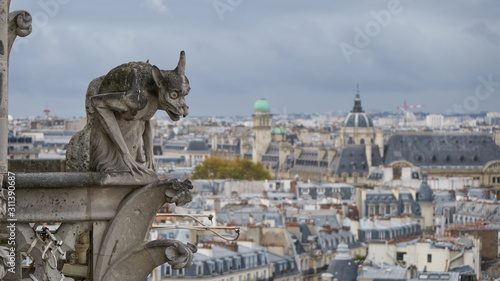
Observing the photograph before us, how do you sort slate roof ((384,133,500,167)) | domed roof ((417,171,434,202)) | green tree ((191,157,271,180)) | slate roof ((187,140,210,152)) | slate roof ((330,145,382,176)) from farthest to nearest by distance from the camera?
slate roof ((187,140,210,152)), slate roof ((384,133,500,167)), slate roof ((330,145,382,176)), green tree ((191,157,271,180)), domed roof ((417,171,434,202))

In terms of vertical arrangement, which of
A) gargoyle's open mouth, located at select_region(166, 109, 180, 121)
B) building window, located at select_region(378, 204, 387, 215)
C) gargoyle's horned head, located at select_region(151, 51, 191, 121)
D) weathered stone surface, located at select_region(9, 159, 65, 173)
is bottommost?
building window, located at select_region(378, 204, 387, 215)

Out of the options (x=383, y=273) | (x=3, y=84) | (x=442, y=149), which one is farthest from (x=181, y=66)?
(x=442, y=149)

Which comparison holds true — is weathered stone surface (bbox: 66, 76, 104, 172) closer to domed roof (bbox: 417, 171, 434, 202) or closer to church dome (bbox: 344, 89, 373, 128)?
domed roof (bbox: 417, 171, 434, 202)

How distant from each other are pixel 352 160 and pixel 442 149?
35.7 ft

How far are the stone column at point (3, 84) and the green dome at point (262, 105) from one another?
18285cm

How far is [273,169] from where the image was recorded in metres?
162

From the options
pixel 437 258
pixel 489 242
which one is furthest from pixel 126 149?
pixel 489 242

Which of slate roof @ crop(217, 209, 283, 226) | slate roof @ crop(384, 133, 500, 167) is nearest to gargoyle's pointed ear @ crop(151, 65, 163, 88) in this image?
slate roof @ crop(217, 209, 283, 226)

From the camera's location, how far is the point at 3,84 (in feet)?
18.9

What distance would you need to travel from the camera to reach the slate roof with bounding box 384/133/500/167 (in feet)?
490

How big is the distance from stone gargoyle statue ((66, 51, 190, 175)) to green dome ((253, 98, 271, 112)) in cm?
18257

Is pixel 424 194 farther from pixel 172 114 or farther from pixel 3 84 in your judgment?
pixel 3 84

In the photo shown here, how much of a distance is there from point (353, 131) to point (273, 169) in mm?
20800

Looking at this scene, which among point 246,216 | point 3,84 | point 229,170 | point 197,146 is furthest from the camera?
point 197,146
